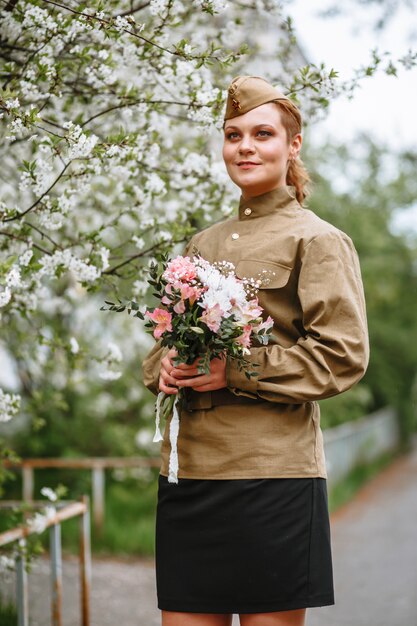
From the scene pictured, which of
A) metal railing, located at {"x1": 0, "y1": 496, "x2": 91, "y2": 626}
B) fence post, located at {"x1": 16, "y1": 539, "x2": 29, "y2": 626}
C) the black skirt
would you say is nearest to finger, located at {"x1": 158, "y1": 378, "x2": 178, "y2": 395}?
the black skirt

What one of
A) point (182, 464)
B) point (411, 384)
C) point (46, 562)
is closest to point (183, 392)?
point (182, 464)

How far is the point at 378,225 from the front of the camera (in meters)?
15.5

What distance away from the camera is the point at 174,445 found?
2.66 metres

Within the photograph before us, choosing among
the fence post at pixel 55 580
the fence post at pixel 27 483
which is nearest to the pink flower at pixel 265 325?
the fence post at pixel 55 580

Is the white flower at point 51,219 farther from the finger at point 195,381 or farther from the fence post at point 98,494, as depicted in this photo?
the fence post at point 98,494

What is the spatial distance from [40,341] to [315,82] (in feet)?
5.32

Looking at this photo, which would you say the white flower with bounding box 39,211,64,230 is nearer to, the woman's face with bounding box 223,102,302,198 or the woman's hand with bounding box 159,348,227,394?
the woman's face with bounding box 223,102,302,198

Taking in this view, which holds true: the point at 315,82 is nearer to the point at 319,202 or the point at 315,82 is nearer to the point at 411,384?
the point at 319,202

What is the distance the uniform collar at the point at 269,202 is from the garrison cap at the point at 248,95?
0.28 meters

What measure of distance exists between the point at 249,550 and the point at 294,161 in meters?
1.30

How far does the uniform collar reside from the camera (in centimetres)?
286

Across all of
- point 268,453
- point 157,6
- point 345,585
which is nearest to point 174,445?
point 268,453

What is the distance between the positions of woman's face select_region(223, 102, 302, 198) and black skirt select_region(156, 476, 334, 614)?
3.13 ft

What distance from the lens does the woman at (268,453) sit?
257 cm
